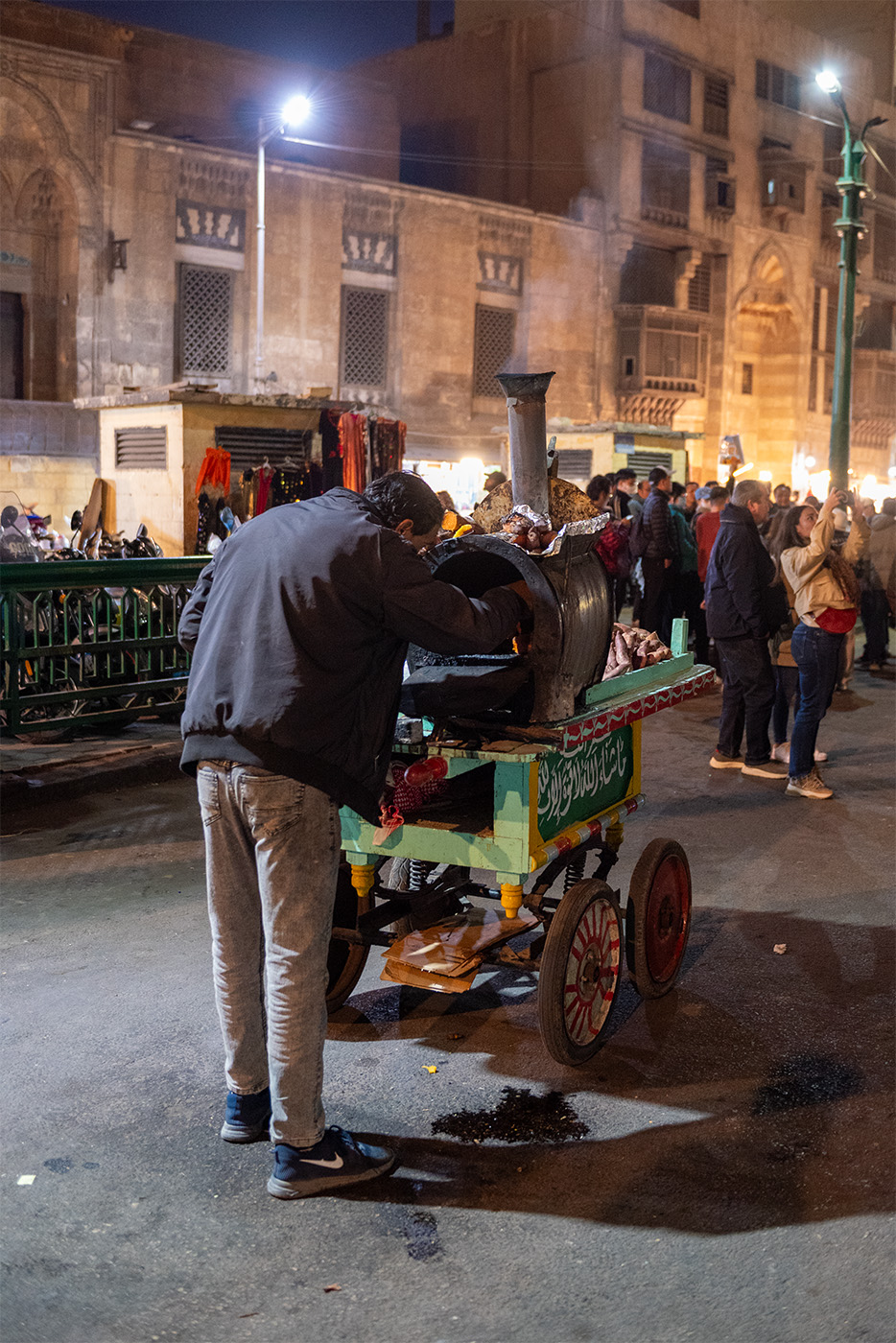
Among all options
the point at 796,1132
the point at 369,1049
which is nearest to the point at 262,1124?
the point at 369,1049

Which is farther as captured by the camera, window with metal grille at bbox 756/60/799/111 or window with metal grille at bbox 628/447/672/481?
window with metal grille at bbox 756/60/799/111

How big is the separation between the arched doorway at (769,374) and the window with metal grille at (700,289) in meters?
1.94

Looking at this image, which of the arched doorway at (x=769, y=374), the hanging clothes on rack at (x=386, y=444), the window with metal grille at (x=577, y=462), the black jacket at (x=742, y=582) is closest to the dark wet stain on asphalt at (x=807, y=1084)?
the black jacket at (x=742, y=582)

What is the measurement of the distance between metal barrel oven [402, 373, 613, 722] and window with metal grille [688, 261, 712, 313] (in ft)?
108

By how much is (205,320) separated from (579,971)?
23672 mm

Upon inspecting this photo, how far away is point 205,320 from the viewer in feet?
84.6

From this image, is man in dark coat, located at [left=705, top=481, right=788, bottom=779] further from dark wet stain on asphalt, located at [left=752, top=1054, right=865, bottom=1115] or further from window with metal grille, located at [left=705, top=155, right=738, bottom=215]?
window with metal grille, located at [left=705, top=155, right=738, bottom=215]

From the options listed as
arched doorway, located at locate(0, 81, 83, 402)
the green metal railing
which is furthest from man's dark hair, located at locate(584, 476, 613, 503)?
arched doorway, located at locate(0, 81, 83, 402)

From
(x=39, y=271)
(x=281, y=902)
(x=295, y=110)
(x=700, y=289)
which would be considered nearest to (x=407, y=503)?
(x=281, y=902)

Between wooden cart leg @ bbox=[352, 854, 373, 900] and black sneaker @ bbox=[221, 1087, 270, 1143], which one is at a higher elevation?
wooden cart leg @ bbox=[352, 854, 373, 900]

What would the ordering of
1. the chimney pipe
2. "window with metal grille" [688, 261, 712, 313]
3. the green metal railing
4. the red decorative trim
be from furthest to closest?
"window with metal grille" [688, 261, 712, 313] → the green metal railing → the chimney pipe → the red decorative trim

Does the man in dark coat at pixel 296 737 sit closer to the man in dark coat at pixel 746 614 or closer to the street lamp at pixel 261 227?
the man in dark coat at pixel 746 614

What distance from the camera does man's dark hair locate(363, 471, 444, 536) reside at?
11.8ft

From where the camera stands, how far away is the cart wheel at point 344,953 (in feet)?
14.9
